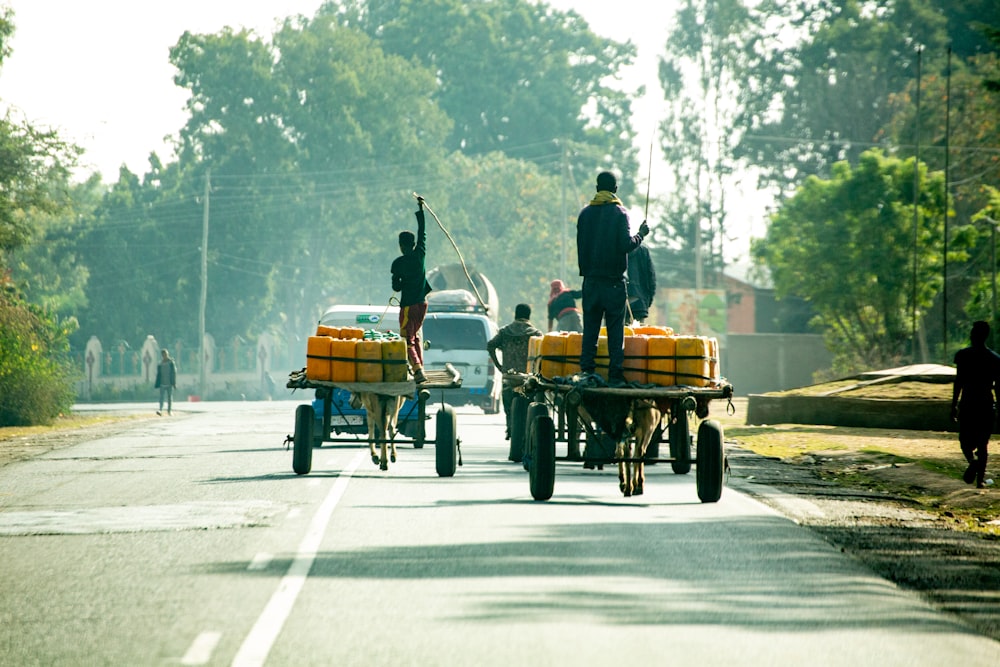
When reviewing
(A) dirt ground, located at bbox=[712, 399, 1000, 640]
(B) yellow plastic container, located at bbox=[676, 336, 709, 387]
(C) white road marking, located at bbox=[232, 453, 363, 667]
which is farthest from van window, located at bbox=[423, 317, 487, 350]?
(B) yellow plastic container, located at bbox=[676, 336, 709, 387]

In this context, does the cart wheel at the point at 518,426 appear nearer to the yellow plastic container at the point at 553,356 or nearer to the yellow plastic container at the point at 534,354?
the yellow plastic container at the point at 534,354

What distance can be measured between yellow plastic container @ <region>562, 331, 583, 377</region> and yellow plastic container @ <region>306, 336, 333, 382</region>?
302cm

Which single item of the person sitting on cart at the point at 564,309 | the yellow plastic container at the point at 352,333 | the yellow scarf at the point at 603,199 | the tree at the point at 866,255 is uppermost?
the tree at the point at 866,255

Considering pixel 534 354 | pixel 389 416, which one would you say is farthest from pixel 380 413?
pixel 534 354

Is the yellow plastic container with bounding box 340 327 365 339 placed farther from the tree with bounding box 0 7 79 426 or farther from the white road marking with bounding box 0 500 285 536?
the tree with bounding box 0 7 79 426

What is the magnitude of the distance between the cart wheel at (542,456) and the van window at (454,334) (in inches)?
648

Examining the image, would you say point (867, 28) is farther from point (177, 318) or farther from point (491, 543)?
point (491, 543)

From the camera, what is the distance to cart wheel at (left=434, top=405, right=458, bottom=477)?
54.1 ft

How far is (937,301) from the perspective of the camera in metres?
48.6

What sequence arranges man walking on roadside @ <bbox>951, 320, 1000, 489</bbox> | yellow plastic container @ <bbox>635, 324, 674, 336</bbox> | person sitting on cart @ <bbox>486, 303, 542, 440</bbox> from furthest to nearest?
person sitting on cart @ <bbox>486, 303, 542, 440</bbox>, man walking on roadside @ <bbox>951, 320, 1000, 489</bbox>, yellow plastic container @ <bbox>635, 324, 674, 336</bbox>

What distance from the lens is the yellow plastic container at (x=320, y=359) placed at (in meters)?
16.0

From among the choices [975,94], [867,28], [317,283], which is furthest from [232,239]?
[975,94]

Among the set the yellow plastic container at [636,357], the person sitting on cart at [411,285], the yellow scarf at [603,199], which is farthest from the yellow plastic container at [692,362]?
the person sitting on cart at [411,285]

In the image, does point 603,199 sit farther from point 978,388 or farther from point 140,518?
point 978,388
